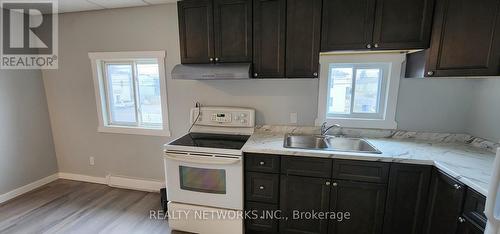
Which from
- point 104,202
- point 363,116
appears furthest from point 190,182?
point 363,116

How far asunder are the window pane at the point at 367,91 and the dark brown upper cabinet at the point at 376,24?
1.52 feet

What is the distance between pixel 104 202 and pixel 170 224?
1126mm

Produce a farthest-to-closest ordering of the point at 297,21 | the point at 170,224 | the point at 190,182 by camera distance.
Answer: the point at 170,224 → the point at 190,182 → the point at 297,21

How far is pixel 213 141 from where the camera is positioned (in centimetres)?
227

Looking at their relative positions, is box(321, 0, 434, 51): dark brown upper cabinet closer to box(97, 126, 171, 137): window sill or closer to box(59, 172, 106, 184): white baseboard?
box(97, 126, 171, 137): window sill

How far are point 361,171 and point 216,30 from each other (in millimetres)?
1813

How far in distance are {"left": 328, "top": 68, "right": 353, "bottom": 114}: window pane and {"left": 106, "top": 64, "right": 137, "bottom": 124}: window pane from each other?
2487mm

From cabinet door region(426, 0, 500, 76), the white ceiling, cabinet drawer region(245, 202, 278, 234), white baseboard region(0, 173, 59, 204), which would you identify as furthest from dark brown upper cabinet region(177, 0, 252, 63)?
white baseboard region(0, 173, 59, 204)

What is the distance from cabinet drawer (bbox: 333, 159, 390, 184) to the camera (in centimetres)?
172

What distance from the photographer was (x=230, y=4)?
81.1 inches

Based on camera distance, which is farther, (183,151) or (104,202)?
(104,202)

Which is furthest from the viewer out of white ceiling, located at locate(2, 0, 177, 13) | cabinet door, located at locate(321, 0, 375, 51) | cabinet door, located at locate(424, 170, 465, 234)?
white ceiling, located at locate(2, 0, 177, 13)

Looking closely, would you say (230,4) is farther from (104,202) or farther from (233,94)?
(104,202)

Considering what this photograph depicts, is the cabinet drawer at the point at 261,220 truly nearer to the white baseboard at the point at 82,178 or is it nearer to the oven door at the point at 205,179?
the oven door at the point at 205,179
